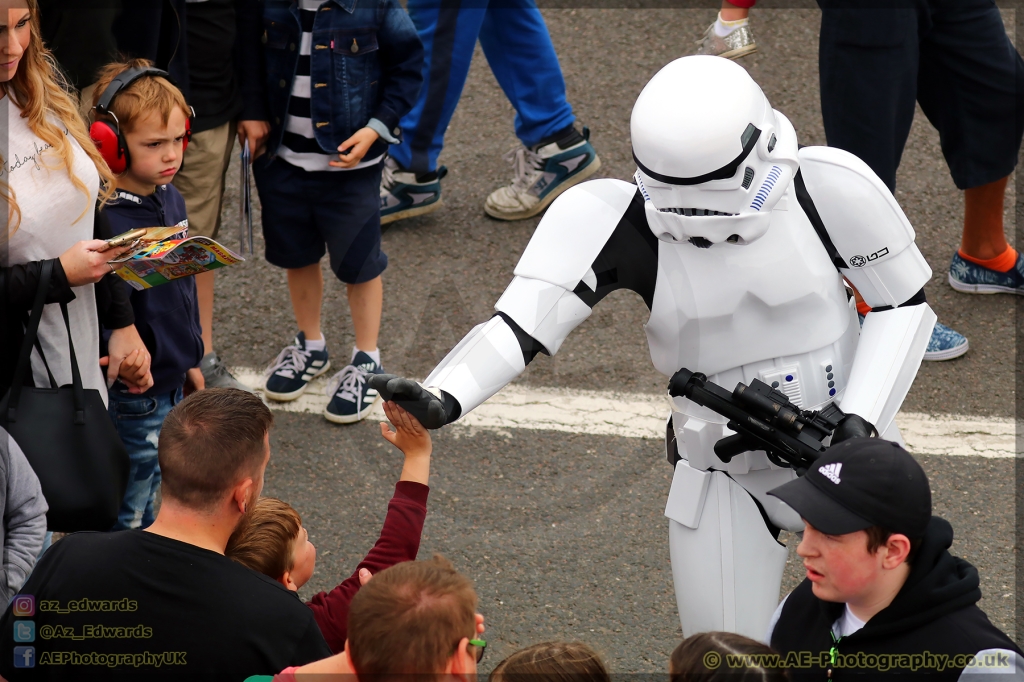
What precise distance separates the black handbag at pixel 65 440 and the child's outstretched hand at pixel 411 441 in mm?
826

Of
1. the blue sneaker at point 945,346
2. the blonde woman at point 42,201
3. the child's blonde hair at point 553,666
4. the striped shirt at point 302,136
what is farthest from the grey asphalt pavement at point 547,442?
the blonde woman at point 42,201

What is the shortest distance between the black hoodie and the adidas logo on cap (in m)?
0.19

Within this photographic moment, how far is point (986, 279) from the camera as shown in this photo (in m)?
4.90

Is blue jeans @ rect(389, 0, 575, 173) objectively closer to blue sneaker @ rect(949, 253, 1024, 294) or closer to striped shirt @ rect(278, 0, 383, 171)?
striped shirt @ rect(278, 0, 383, 171)

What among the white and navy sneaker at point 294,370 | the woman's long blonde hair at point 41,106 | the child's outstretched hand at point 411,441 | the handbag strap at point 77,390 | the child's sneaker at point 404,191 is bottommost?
the white and navy sneaker at point 294,370

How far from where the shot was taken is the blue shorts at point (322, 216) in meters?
4.17

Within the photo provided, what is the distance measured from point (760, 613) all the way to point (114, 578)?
5.04 ft

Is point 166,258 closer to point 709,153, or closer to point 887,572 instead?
point 709,153

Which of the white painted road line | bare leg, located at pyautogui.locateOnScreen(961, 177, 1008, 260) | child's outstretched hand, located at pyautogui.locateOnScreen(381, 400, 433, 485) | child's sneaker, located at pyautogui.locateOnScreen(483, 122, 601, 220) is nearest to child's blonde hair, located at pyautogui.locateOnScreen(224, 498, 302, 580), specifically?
child's outstretched hand, located at pyautogui.locateOnScreen(381, 400, 433, 485)

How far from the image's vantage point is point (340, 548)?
3854 millimetres

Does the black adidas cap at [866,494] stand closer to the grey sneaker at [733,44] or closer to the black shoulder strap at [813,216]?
the black shoulder strap at [813,216]

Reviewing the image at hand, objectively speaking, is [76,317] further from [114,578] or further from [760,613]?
[760,613]

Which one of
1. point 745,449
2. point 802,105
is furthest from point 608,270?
point 802,105

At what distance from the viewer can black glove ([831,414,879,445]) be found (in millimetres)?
2430
